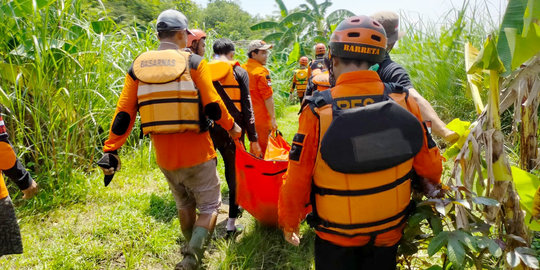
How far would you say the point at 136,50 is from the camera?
18.2 feet

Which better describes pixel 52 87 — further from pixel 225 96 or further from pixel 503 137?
pixel 503 137

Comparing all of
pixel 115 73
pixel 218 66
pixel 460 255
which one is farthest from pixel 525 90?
pixel 115 73

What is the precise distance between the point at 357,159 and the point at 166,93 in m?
1.43

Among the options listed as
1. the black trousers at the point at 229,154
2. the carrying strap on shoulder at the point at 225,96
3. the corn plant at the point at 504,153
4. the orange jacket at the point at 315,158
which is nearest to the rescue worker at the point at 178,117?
the black trousers at the point at 229,154

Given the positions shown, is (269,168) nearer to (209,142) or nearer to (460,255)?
(209,142)

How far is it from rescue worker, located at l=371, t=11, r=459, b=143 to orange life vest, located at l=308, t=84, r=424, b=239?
489 mm

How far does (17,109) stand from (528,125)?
15.1ft

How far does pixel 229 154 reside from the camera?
370cm

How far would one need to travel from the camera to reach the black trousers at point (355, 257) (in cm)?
173

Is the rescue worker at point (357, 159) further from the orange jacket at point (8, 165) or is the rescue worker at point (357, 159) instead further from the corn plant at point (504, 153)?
the orange jacket at point (8, 165)

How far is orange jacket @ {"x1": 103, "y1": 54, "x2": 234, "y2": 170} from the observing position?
2.54 meters

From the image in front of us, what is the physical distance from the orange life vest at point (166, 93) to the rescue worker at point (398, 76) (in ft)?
4.28

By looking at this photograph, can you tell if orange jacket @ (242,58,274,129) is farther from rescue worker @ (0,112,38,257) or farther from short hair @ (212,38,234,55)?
rescue worker @ (0,112,38,257)

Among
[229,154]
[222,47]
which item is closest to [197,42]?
[222,47]
